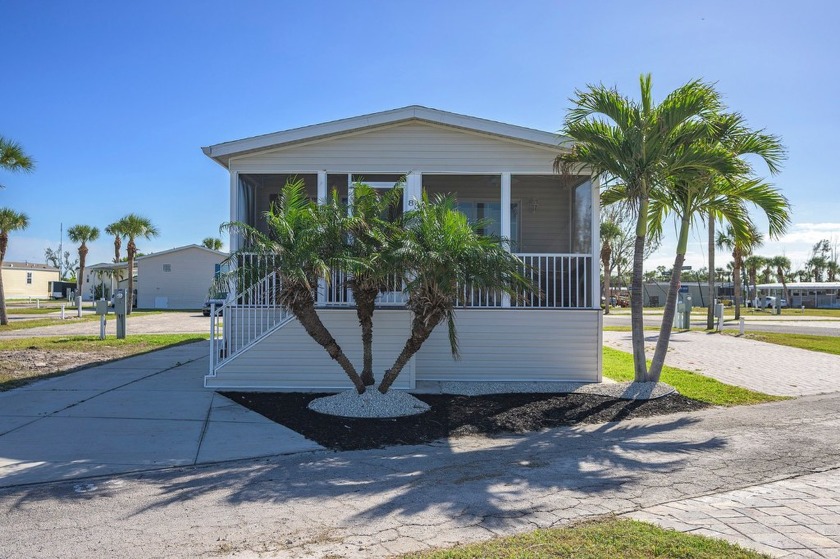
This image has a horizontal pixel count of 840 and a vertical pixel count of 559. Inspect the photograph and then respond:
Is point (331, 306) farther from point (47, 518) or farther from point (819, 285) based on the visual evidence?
point (819, 285)

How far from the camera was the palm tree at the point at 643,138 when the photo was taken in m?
8.64

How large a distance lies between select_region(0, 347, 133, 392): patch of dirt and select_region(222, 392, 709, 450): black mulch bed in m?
3.68

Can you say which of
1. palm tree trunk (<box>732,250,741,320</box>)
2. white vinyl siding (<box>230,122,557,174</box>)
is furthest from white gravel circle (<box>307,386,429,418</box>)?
palm tree trunk (<box>732,250,741,320</box>)

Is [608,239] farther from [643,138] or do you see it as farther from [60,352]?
[60,352]

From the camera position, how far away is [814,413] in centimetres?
819

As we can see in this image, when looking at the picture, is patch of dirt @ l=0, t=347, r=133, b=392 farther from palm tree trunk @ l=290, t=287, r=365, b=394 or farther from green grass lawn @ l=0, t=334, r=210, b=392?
palm tree trunk @ l=290, t=287, r=365, b=394

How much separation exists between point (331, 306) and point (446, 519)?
5.82 m

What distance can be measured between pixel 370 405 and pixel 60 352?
30.3 feet

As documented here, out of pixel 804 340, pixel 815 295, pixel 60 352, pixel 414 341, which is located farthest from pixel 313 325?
pixel 815 295

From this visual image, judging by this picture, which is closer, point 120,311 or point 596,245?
point 596,245

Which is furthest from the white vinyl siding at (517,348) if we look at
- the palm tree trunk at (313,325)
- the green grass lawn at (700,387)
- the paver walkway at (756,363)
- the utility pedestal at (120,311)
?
the utility pedestal at (120,311)

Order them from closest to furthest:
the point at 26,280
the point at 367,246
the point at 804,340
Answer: the point at 367,246 < the point at 804,340 < the point at 26,280

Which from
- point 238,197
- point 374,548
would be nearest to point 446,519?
point 374,548

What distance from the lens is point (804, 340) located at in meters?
19.3
